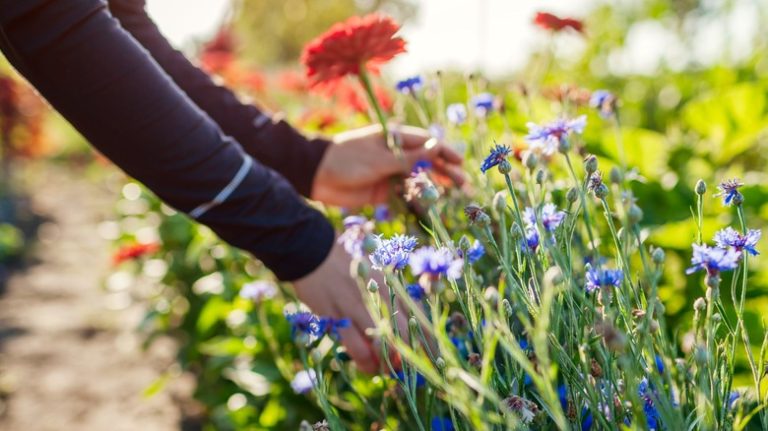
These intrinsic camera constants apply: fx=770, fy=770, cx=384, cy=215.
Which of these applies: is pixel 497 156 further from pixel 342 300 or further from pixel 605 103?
pixel 605 103

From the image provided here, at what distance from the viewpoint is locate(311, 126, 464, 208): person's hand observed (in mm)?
1600

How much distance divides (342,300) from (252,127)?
0.60 m

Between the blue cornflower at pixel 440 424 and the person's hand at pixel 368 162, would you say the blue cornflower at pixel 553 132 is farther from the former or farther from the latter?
the person's hand at pixel 368 162

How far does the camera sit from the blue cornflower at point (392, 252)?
86cm

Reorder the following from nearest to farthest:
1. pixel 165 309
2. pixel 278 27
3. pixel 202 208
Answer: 1. pixel 202 208
2. pixel 165 309
3. pixel 278 27

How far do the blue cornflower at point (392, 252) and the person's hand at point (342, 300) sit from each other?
0.31 metres

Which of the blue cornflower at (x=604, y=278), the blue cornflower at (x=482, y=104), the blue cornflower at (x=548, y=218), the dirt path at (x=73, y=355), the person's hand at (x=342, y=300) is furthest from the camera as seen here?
the dirt path at (x=73, y=355)

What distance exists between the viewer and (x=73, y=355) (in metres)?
3.50

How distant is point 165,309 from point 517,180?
5.78ft

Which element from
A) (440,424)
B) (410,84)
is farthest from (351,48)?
(440,424)

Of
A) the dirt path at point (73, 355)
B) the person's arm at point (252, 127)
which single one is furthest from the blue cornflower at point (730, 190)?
the dirt path at point (73, 355)

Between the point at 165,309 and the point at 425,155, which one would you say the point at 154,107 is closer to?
the point at 425,155

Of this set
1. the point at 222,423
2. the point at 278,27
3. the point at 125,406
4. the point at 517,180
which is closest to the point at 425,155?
the point at 517,180

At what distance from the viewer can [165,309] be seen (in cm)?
285
